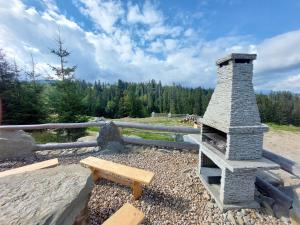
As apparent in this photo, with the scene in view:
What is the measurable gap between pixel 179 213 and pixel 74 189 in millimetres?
1960

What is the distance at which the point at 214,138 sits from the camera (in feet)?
14.8

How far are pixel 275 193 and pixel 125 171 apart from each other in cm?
299

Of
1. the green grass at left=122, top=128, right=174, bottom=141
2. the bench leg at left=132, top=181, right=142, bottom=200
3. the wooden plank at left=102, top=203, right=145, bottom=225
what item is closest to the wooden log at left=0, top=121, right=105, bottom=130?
the bench leg at left=132, top=181, right=142, bottom=200

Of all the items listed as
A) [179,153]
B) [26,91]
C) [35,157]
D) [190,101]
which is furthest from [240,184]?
[190,101]

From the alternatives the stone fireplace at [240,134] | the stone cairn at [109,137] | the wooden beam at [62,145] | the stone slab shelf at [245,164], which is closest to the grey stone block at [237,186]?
the stone fireplace at [240,134]

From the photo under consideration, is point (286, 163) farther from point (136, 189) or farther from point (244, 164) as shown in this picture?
point (136, 189)

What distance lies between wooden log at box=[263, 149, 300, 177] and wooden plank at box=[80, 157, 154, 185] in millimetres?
2352

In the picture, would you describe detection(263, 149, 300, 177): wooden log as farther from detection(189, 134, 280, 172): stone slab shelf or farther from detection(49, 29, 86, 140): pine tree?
detection(49, 29, 86, 140): pine tree

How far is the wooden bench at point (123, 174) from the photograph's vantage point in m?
3.59

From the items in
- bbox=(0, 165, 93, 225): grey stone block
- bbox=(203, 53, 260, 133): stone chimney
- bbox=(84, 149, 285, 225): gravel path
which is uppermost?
bbox=(203, 53, 260, 133): stone chimney

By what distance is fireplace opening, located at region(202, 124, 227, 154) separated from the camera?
416 cm

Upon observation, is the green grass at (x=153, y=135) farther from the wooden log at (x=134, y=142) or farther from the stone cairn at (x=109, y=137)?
the stone cairn at (x=109, y=137)

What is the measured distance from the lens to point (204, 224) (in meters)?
3.35

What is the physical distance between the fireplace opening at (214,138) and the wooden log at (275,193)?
4.10 feet
